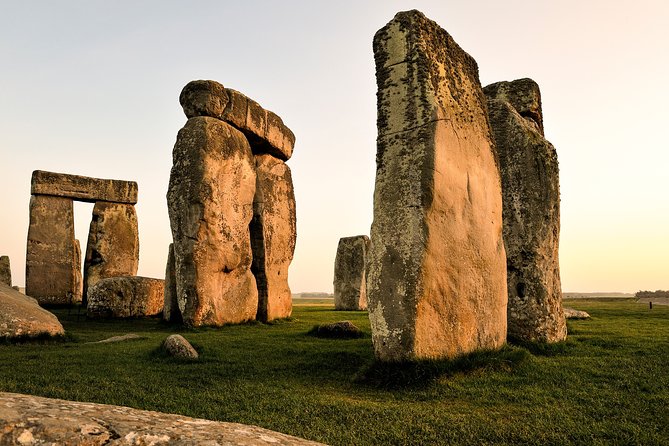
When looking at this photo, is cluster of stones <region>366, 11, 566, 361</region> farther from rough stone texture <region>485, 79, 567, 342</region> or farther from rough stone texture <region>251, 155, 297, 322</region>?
rough stone texture <region>251, 155, 297, 322</region>

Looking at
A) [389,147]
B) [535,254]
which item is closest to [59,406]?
[389,147]

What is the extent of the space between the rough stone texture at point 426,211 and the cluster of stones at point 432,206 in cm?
1

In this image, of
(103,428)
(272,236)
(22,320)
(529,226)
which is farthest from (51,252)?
(103,428)

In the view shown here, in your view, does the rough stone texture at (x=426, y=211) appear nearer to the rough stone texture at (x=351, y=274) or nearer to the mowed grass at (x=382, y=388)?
the mowed grass at (x=382, y=388)

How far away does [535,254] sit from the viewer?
7621 mm

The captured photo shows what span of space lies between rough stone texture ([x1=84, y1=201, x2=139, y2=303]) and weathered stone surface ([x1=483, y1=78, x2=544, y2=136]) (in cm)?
1348

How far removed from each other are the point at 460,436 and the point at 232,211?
9094 millimetres

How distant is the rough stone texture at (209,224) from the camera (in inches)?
422

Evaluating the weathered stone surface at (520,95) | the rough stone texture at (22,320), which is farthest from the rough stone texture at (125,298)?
the weathered stone surface at (520,95)

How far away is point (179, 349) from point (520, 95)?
739cm

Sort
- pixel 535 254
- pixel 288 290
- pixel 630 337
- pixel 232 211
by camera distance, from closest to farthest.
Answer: pixel 535 254, pixel 630 337, pixel 232 211, pixel 288 290

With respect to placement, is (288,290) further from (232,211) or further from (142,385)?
(142,385)

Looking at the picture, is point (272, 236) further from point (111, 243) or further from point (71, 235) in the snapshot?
point (71, 235)

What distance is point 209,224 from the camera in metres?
11.0
